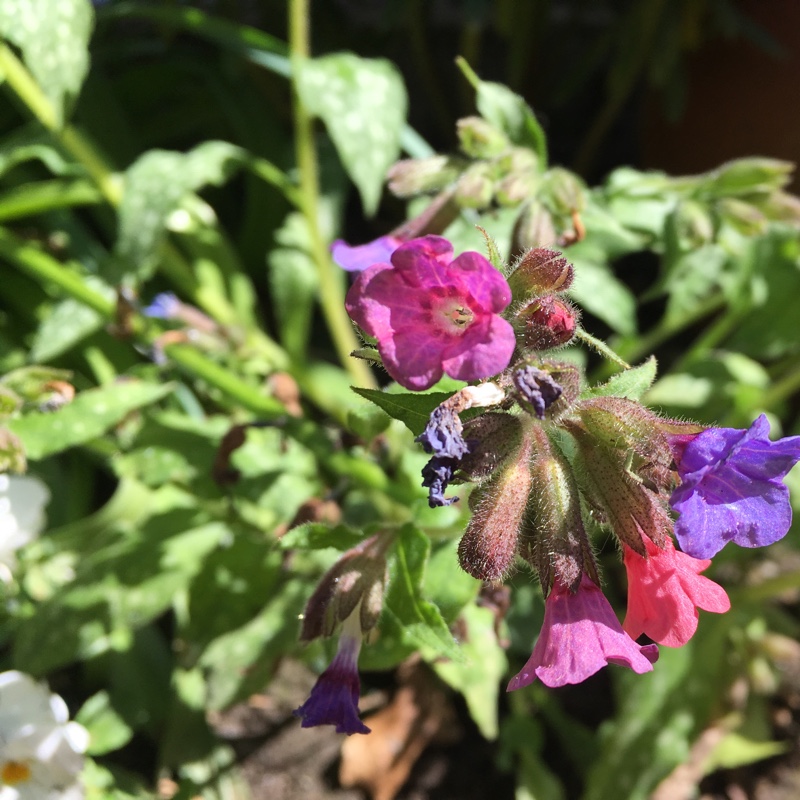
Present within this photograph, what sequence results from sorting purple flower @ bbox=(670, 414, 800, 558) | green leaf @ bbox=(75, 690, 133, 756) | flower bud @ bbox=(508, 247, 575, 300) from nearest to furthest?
purple flower @ bbox=(670, 414, 800, 558)
flower bud @ bbox=(508, 247, 575, 300)
green leaf @ bbox=(75, 690, 133, 756)

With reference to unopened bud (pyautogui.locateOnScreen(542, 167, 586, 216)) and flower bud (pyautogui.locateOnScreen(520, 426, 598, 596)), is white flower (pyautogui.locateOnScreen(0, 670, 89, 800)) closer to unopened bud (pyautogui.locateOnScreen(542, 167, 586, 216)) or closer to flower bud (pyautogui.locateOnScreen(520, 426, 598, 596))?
flower bud (pyautogui.locateOnScreen(520, 426, 598, 596))

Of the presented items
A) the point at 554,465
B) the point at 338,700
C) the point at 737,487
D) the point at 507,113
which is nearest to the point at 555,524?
the point at 554,465

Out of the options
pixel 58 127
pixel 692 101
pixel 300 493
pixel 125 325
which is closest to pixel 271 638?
pixel 300 493

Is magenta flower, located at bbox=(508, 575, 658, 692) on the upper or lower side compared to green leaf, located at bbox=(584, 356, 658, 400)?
lower

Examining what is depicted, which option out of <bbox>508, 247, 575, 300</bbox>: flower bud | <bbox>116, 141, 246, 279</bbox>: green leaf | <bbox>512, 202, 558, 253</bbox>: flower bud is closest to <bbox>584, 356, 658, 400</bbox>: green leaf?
<bbox>508, 247, 575, 300</bbox>: flower bud

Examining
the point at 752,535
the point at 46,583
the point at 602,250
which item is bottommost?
the point at 46,583

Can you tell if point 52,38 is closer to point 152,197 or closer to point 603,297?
point 152,197

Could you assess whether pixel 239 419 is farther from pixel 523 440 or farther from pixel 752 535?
pixel 752 535

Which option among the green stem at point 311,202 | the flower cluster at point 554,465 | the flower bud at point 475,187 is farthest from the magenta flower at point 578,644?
the green stem at point 311,202
